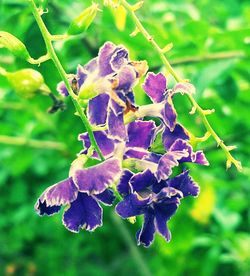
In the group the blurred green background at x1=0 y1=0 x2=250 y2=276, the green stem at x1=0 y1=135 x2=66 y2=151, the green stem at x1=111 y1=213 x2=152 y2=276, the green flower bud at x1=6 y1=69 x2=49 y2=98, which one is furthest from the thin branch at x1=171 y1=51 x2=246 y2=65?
the green stem at x1=111 y1=213 x2=152 y2=276

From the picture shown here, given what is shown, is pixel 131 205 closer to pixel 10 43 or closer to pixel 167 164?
pixel 167 164

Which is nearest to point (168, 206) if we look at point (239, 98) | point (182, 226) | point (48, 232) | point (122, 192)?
point (122, 192)

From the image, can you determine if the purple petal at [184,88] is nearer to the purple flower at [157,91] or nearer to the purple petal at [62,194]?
the purple flower at [157,91]

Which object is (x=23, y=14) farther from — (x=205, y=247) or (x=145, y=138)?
(x=205, y=247)

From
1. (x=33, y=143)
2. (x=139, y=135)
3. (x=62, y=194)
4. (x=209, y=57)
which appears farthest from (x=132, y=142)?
(x=33, y=143)

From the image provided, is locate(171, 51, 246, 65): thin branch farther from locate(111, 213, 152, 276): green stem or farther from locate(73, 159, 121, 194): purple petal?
locate(111, 213, 152, 276): green stem

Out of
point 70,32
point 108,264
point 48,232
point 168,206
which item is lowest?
point 108,264
